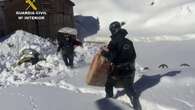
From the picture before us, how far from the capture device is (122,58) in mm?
11531

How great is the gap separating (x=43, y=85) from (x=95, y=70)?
5.88 ft

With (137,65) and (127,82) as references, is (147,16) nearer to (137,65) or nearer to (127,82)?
(137,65)

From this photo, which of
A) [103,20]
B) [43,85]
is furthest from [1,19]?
Answer: [43,85]

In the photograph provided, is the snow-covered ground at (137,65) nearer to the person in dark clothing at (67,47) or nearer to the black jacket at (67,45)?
the person in dark clothing at (67,47)

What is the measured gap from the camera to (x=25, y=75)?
1750cm

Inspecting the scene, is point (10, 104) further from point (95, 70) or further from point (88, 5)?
point (88, 5)

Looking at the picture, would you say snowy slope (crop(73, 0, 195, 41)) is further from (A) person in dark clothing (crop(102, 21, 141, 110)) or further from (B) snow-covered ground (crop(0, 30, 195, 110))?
(A) person in dark clothing (crop(102, 21, 141, 110))

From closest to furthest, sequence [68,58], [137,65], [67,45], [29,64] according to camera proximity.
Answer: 1. [67,45]
2. [68,58]
3. [137,65]
4. [29,64]

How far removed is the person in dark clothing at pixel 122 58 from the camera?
11.5 meters
